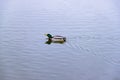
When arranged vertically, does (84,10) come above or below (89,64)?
above

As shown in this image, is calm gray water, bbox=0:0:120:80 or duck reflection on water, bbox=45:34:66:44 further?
duck reflection on water, bbox=45:34:66:44

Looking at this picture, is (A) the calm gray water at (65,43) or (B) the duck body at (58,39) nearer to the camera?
(A) the calm gray water at (65,43)

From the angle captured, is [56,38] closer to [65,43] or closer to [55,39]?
[55,39]

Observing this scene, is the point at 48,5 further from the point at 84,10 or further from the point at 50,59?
the point at 50,59

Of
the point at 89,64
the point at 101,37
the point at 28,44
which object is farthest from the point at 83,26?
the point at 89,64

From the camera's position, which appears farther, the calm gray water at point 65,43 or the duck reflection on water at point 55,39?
the duck reflection on water at point 55,39

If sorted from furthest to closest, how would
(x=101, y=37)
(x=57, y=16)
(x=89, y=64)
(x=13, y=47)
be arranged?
(x=57, y=16) → (x=101, y=37) → (x=13, y=47) → (x=89, y=64)

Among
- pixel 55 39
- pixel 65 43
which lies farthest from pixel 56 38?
pixel 65 43

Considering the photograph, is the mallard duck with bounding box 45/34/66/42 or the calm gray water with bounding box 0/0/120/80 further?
the mallard duck with bounding box 45/34/66/42
